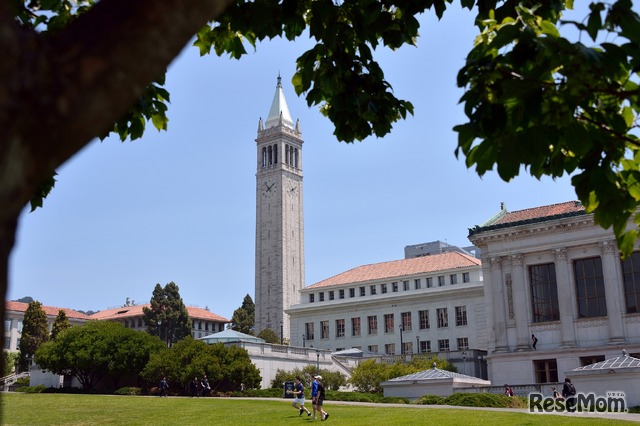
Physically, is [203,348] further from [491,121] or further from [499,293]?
[491,121]

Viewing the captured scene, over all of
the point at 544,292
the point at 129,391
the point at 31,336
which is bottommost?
the point at 129,391

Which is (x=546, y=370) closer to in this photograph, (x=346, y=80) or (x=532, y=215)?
(x=532, y=215)

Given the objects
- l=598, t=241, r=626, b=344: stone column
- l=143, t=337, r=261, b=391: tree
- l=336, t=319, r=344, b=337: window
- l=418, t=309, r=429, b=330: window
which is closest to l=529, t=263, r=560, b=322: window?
→ l=598, t=241, r=626, b=344: stone column

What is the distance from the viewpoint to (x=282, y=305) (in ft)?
429

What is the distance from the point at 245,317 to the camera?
129500 millimetres

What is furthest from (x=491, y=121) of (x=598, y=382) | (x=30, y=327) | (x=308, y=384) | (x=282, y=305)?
(x=282, y=305)

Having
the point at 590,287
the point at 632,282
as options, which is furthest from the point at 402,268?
the point at 632,282

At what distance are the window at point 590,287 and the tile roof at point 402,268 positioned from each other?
123 feet

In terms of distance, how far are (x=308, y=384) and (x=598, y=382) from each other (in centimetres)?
3239

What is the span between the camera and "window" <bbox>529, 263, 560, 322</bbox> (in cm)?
5419

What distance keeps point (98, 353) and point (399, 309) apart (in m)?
47.6

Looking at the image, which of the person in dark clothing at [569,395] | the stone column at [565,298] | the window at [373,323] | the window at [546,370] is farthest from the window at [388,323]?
the person in dark clothing at [569,395]

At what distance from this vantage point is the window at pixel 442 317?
300 feet

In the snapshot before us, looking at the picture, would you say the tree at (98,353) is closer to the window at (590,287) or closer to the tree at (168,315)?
the window at (590,287)
